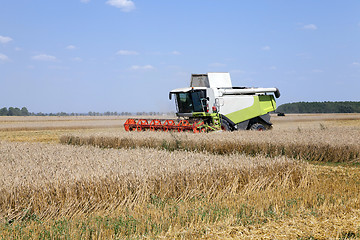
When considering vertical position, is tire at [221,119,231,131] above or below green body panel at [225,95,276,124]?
below

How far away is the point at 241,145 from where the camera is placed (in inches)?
531

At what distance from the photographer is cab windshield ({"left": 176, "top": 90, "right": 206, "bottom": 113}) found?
18078mm

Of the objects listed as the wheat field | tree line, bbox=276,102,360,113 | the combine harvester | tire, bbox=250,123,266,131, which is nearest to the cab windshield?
the combine harvester

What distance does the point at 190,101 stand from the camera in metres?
18.4

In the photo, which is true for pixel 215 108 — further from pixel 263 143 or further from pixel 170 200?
pixel 170 200

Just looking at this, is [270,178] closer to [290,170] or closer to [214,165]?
[290,170]

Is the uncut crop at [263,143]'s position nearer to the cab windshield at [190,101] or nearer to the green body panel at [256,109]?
the cab windshield at [190,101]

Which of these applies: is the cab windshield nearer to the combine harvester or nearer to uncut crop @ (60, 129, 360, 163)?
the combine harvester

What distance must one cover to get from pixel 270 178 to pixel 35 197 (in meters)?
4.42

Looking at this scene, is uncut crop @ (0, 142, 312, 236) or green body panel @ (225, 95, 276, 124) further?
green body panel @ (225, 95, 276, 124)

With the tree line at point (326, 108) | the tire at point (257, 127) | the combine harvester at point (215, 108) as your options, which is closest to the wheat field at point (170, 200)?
the combine harvester at point (215, 108)

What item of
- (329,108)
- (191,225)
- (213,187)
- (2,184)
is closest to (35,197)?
(2,184)

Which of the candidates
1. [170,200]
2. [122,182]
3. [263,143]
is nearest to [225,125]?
[263,143]

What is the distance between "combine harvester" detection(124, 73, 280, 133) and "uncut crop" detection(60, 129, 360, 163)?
7.17 ft
